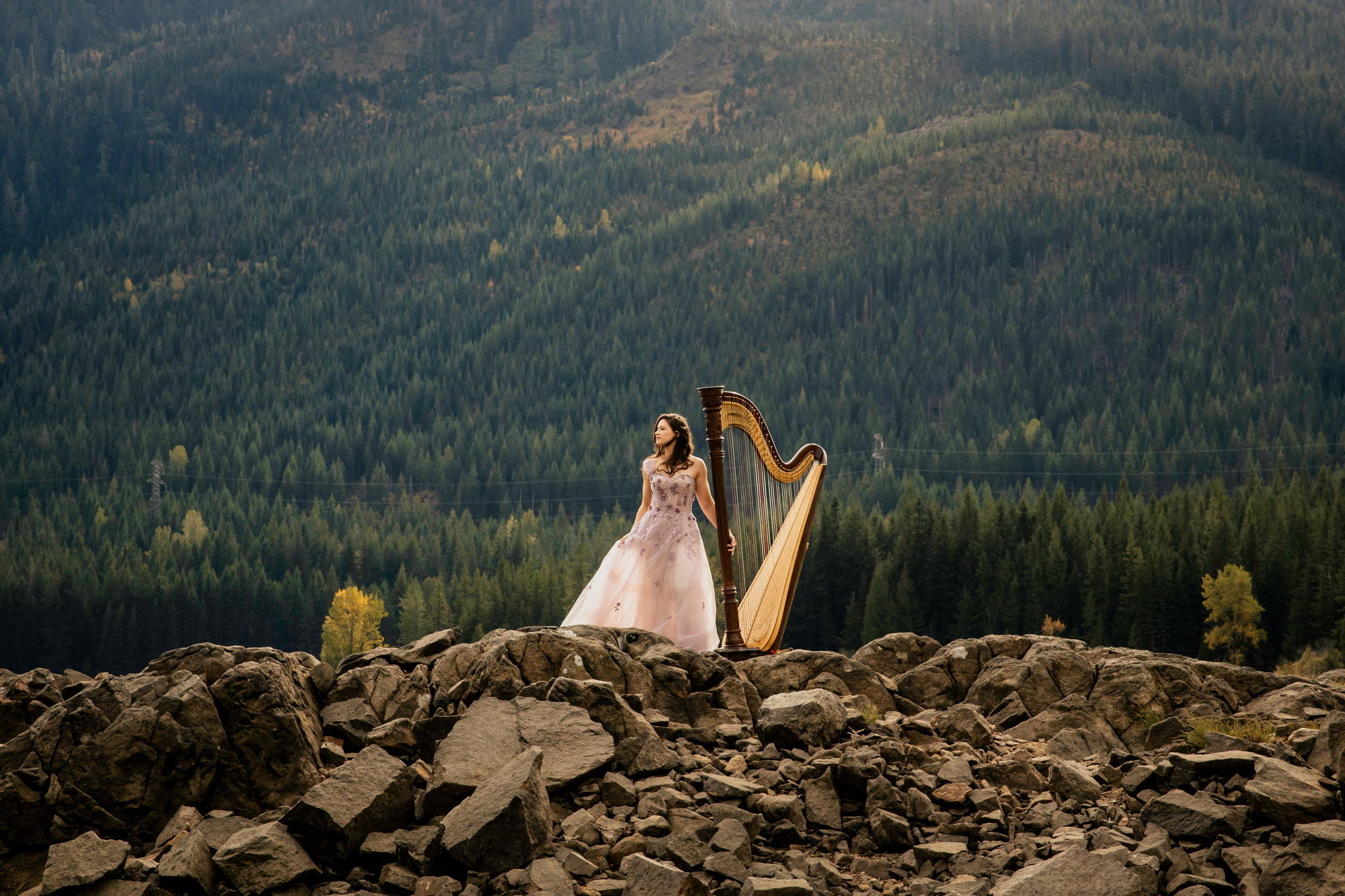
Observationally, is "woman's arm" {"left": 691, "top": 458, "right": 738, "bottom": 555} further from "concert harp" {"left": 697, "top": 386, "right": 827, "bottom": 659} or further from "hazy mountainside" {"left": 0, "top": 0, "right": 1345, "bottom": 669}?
"hazy mountainside" {"left": 0, "top": 0, "right": 1345, "bottom": 669}

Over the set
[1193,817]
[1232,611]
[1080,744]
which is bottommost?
[1232,611]

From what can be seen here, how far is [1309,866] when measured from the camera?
670 centimetres

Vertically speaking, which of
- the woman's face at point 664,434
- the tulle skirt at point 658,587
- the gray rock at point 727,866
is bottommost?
the tulle skirt at point 658,587

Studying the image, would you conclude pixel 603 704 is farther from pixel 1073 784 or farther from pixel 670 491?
pixel 670 491

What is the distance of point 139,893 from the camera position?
6.99 meters

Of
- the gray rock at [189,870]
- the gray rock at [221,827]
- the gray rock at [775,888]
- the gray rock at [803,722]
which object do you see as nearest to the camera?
the gray rock at [775,888]

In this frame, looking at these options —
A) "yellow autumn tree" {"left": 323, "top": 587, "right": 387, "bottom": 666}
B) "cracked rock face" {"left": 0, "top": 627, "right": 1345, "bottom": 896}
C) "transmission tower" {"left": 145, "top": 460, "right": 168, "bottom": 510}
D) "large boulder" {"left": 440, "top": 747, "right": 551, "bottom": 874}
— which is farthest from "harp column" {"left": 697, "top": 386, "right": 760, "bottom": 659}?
"transmission tower" {"left": 145, "top": 460, "right": 168, "bottom": 510}

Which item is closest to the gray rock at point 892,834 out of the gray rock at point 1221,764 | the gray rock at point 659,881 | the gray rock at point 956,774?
the gray rock at point 956,774

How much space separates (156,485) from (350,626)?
57322 millimetres

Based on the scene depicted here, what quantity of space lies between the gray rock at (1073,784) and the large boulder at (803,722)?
132cm

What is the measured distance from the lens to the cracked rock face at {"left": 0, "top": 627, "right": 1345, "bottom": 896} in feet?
23.1

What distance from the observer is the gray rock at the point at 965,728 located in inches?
346

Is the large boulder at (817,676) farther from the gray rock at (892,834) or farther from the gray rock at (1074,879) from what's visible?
the gray rock at (1074,879)

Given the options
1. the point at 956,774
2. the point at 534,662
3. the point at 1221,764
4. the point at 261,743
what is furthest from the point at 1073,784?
the point at 261,743
